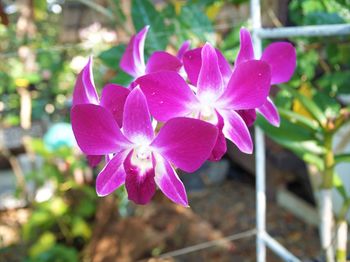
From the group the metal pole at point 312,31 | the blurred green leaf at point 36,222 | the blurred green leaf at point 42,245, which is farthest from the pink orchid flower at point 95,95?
the blurred green leaf at point 36,222

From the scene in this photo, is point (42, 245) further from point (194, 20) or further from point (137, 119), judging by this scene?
point (137, 119)

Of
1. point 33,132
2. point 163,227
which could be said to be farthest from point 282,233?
point 33,132

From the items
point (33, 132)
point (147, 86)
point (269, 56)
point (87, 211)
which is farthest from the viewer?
point (33, 132)

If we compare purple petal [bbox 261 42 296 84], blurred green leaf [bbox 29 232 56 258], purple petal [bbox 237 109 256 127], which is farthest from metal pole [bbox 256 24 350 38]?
blurred green leaf [bbox 29 232 56 258]

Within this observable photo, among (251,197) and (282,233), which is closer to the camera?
(282,233)

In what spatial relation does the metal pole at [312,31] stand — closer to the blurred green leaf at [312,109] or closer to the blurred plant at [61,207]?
the blurred green leaf at [312,109]

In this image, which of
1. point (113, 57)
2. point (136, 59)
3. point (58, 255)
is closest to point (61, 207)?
point (58, 255)

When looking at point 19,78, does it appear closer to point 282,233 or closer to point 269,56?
point 282,233

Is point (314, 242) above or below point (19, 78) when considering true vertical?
below
